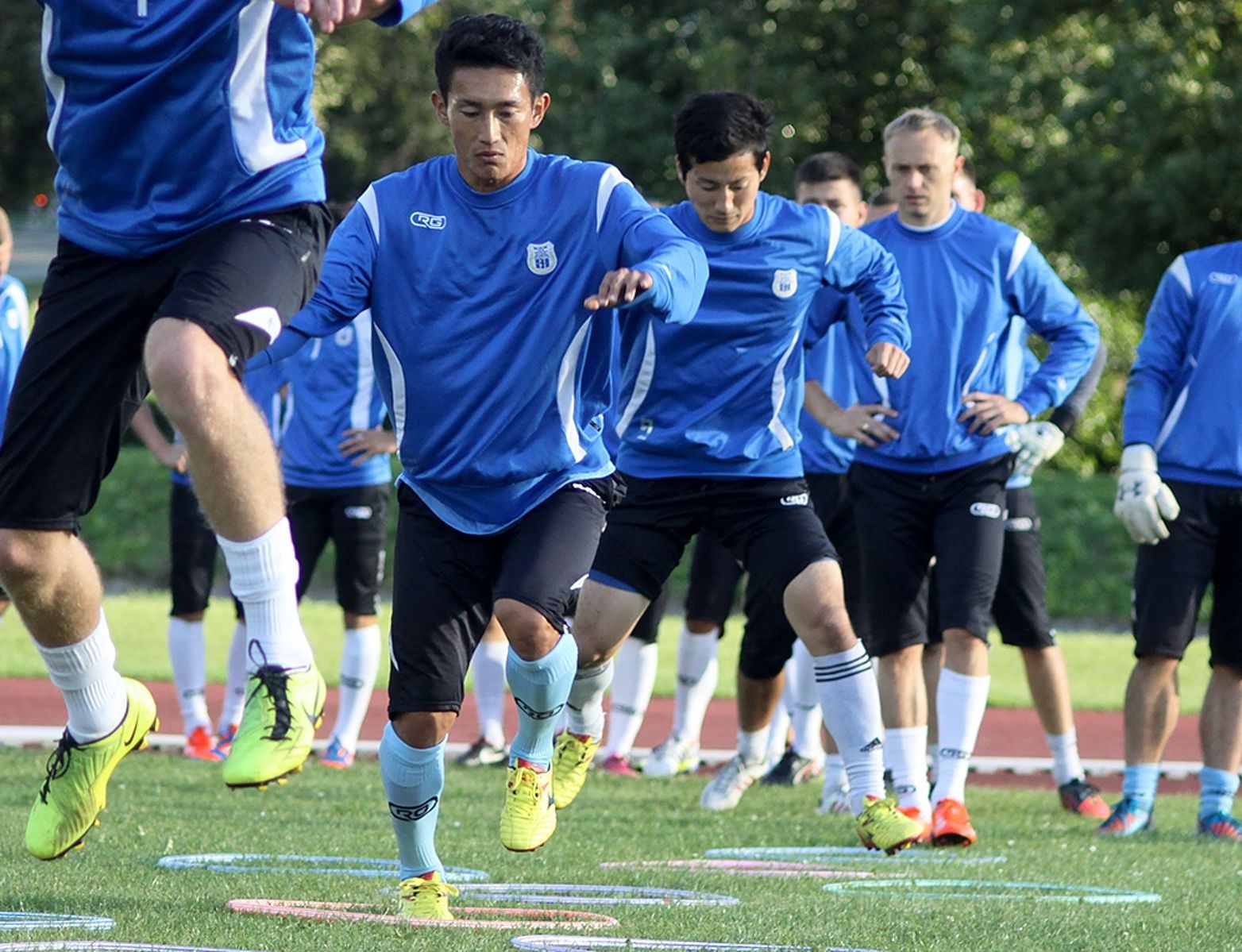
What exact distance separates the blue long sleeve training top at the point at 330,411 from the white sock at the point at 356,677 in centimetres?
88

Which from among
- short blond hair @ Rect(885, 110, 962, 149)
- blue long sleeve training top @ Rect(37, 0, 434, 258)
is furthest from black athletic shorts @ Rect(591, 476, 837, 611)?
blue long sleeve training top @ Rect(37, 0, 434, 258)

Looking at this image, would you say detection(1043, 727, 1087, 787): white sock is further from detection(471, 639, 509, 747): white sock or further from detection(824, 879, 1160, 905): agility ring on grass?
detection(471, 639, 509, 747): white sock

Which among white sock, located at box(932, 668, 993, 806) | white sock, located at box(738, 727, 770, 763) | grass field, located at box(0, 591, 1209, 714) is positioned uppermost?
white sock, located at box(932, 668, 993, 806)

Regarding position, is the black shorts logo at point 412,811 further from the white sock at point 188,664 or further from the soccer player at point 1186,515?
the white sock at point 188,664

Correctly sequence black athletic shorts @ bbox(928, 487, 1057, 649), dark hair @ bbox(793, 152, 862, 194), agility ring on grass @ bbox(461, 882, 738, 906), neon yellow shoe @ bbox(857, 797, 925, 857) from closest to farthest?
1. agility ring on grass @ bbox(461, 882, 738, 906)
2. neon yellow shoe @ bbox(857, 797, 925, 857)
3. black athletic shorts @ bbox(928, 487, 1057, 649)
4. dark hair @ bbox(793, 152, 862, 194)

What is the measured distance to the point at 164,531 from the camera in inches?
973

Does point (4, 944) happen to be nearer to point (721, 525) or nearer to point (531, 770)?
point (531, 770)

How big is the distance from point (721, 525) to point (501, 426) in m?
2.02

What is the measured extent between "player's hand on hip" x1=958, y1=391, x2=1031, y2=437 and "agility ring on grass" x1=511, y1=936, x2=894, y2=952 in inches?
136

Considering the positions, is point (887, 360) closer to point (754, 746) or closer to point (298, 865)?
point (298, 865)

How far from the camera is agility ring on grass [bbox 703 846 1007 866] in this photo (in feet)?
23.9

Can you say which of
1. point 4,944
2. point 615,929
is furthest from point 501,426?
point 4,944

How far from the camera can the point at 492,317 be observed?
5.55 m

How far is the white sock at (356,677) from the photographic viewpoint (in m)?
10.6
